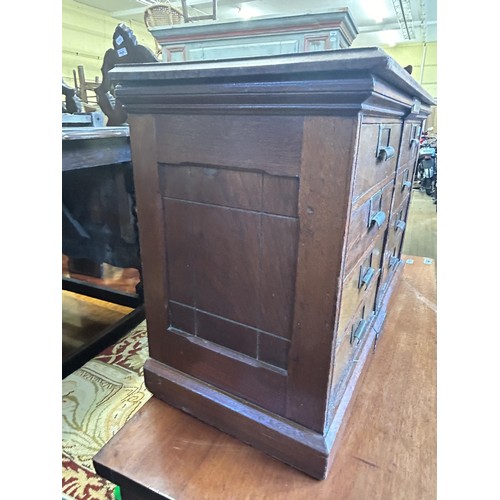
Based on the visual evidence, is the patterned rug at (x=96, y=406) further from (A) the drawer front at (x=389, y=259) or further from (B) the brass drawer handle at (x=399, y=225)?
(B) the brass drawer handle at (x=399, y=225)

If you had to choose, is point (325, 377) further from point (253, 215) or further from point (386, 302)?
point (386, 302)

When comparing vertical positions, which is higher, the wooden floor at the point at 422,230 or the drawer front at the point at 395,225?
the drawer front at the point at 395,225

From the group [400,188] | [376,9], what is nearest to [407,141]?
[400,188]

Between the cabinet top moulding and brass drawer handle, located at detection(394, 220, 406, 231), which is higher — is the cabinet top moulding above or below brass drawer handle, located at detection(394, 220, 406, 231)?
above

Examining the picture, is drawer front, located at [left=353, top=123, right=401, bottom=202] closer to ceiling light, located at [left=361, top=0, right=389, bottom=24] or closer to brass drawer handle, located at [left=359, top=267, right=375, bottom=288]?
brass drawer handle, located at [left=359, top=267, right=375, bottom=288]

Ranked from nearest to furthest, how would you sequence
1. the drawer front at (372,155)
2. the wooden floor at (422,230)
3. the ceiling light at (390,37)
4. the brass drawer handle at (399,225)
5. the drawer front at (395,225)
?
the drawer front at (372,155)
the drawer front at (395,225)
the brass drawer handle at (399,225)
the wooden floor at (422,230)
the ceiling light at (390,37)

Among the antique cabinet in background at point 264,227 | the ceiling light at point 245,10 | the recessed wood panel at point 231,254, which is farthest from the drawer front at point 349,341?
the ceiling light at point 245,10

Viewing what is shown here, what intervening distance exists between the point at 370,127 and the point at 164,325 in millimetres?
565

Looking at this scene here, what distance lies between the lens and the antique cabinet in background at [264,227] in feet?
1.68

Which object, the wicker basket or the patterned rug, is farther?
the wicker basket

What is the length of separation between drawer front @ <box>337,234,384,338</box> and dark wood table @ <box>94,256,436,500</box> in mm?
271

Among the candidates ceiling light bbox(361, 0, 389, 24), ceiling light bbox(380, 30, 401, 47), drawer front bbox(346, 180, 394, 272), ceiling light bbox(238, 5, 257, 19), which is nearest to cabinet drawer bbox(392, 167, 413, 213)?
drawer front bbox(346, 180, 394, 272)

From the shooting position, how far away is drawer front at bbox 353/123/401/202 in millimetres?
562

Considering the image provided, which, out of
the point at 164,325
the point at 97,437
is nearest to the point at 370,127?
the point at 164,325
